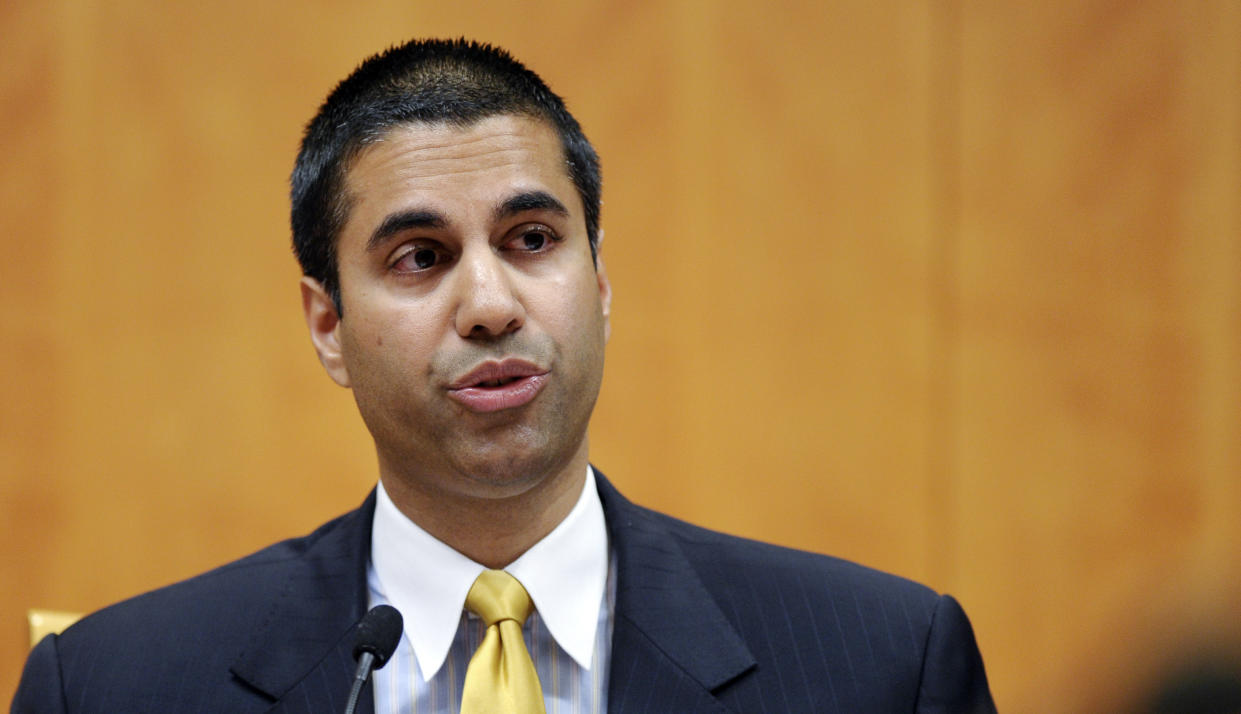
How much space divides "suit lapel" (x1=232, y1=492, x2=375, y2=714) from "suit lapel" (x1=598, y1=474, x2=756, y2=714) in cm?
34

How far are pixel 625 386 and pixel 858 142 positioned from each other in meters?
0.83

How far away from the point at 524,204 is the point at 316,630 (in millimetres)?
643

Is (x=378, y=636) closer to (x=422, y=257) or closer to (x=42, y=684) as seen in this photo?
(x=422, y=257)

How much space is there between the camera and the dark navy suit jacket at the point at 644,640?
62.6 inches

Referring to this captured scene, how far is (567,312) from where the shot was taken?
162cm

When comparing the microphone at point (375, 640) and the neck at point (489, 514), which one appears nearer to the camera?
the microphone at point (375, 640)

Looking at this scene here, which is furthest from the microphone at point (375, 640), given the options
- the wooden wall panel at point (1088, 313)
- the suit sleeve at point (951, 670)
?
the wooden wall panel at point (1088, 313)

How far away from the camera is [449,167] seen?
164 centimetres

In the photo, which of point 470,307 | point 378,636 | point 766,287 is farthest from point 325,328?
point 766,287

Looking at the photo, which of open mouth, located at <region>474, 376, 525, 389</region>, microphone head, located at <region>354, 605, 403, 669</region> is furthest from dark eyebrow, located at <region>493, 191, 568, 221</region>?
microphone head, located at <region>354, 605, 403, 669</region>

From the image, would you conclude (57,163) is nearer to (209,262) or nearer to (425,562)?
(209,262)

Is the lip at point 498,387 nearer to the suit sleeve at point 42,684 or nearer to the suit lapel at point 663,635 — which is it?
the suit lapel at point 663,635

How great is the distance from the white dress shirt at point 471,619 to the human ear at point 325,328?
0.25 metres

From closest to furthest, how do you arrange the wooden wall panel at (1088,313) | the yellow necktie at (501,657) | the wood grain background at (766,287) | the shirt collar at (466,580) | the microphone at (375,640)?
1. the microphone at (375,640)
2. the yellow necktie at (501,657)
3. the shirt collar at (466,580)
4. the wood grain background at (766,287)
5. the wooden wall panel at (1088,313)
